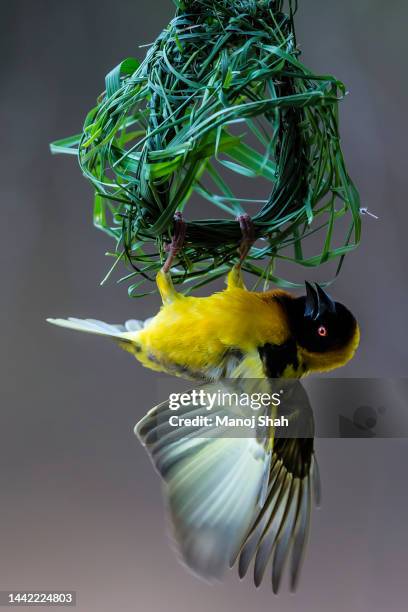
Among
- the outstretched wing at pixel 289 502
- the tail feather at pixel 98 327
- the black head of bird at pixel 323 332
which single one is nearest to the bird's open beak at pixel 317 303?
the black head of bird at pixel 323 332

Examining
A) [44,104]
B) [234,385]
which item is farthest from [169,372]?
[44,104]

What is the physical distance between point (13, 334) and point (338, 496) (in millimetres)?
980

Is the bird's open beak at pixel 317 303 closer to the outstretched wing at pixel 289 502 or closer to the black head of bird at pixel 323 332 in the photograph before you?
the black head of bird at pixel 323 332

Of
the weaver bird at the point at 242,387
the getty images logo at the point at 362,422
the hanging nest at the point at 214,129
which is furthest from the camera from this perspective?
the getty images logo at the point at 362,422

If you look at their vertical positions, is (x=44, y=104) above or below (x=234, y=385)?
above

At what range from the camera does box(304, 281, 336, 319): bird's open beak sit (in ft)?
3.34

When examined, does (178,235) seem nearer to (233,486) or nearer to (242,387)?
(242,387)

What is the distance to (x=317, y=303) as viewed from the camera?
1026 mm

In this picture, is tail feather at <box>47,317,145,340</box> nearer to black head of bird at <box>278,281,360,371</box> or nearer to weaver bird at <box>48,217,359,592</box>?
weaver bird at <box>48,217,359,592</box>

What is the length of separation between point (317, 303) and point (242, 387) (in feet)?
0.51

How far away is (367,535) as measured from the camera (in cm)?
197

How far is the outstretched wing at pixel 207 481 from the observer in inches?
35.9

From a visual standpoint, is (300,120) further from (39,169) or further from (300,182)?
(39,169)

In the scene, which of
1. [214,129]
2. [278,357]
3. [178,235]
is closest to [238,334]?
[278,357]
